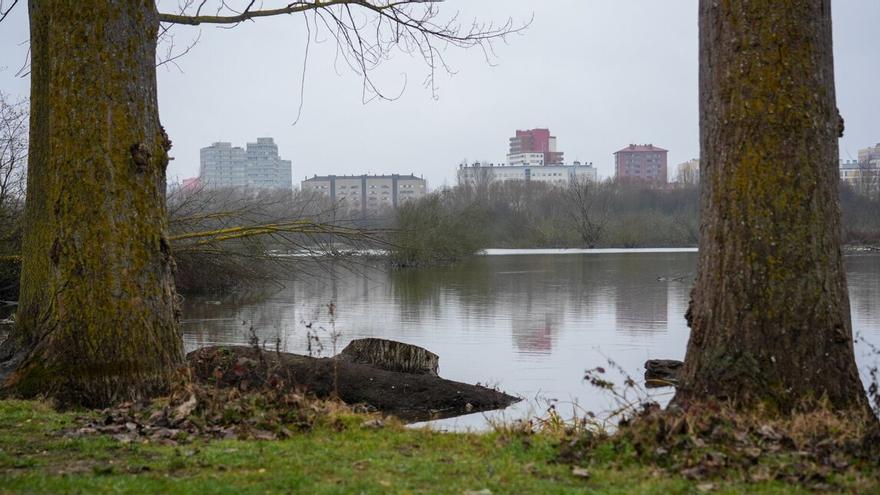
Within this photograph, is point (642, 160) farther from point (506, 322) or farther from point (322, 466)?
point (322, 466)

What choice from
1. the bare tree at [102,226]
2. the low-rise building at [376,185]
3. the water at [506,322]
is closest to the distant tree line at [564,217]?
the water at [506,322]

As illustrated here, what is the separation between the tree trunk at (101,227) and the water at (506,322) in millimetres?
1720

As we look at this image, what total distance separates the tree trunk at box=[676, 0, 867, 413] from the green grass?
154 cm

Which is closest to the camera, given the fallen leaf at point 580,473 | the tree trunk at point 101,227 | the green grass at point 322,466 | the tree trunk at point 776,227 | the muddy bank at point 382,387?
the green grass at point 322,466

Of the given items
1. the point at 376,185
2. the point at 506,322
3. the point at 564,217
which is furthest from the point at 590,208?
the point at 376,185

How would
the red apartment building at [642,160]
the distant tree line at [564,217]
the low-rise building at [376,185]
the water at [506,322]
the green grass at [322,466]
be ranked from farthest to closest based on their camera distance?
the red apartment building at [642,160]
the low-rise building at [376,185]
the distant tree line at [564,217]
the water at [506,322]
the green grass at [322,466]

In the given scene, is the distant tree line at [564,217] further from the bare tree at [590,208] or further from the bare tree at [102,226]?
A: the bare tree at [102,226]

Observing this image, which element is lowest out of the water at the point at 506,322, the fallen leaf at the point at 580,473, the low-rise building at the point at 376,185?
the water at the point at 506,322

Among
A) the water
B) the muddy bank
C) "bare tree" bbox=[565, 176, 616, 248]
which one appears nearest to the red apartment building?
"bare tree" bbox=[565, 176, 616, 248]

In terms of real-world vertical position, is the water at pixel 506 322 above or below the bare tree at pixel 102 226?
below

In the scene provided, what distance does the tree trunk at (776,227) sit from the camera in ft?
20.5

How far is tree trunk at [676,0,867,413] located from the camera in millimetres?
6262

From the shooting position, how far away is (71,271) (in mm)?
7449

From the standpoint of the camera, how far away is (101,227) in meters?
7.45
